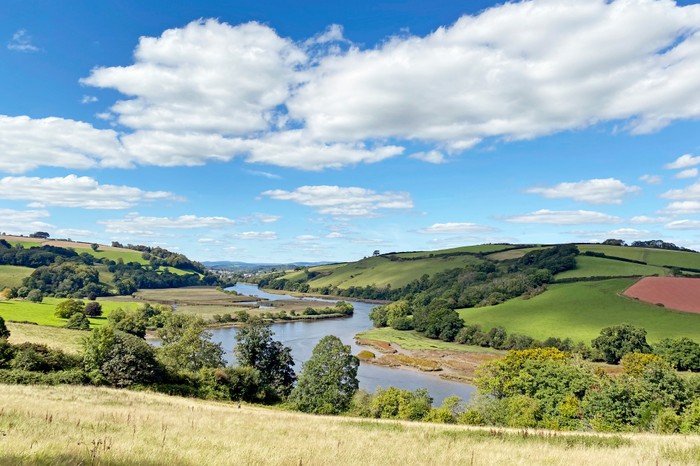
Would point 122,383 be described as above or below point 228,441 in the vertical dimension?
below

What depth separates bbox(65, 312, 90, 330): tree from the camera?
286 feet

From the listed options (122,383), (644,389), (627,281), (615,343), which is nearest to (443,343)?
(615,343)

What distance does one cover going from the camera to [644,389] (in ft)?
139

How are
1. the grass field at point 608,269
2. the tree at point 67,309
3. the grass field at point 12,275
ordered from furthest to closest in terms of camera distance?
the grass field at point 12,275, the grass field at point 608,269, the tree at point 67,309

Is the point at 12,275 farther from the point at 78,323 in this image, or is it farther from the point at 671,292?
the point at 671,292

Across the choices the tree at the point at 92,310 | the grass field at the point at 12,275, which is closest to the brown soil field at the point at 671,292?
the tree at the point at 92,310

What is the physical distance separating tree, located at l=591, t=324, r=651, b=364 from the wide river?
3232 centimetres

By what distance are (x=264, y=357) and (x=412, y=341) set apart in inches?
2443

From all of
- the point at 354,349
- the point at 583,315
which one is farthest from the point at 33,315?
the point at 583,315

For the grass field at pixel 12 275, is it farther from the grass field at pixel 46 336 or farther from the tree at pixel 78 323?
the grass field at pixel 46 336

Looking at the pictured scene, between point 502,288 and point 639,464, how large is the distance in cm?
14016

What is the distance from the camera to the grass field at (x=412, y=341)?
324 ft

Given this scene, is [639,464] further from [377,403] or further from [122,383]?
[122,383]

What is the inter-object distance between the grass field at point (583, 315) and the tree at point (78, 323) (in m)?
88.7
